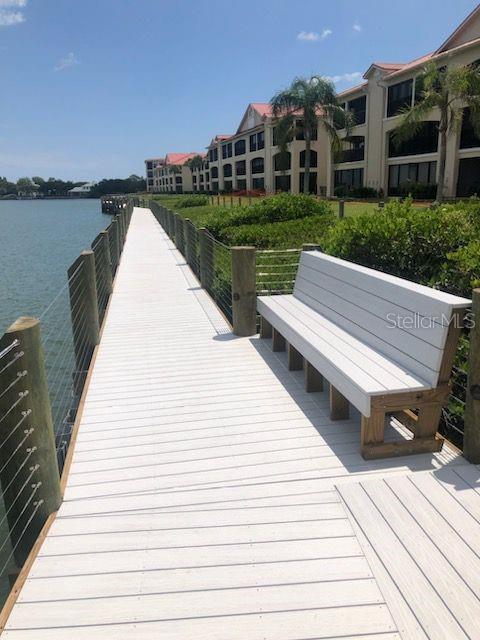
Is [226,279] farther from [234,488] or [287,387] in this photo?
[234,488]

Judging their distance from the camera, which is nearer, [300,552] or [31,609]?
[31,609]

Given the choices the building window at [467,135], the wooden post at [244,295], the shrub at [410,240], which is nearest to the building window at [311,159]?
the building window at [467,135]

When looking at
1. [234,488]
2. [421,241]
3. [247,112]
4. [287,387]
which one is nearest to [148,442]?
[234,488]

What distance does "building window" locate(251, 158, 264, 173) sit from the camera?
59356mm

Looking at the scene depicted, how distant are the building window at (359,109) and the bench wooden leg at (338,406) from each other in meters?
39.0

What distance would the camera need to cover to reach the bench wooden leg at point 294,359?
5.22m

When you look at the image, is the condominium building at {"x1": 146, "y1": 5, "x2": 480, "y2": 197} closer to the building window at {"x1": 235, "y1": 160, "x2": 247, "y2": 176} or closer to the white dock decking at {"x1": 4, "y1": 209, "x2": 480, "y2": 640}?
the building window at {"x1": 235, "y1": 160, "x2": 247, "y2": 176}

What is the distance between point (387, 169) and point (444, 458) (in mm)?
36392

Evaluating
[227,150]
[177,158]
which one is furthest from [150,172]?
[227,150]

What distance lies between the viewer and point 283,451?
3.66 meters

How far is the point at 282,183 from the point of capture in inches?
2164

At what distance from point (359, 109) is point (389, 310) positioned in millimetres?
40130

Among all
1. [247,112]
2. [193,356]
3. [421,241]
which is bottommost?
[193,356]

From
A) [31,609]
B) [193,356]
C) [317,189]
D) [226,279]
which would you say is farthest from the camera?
[317,189]
